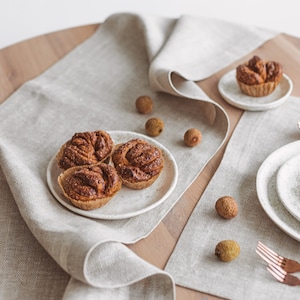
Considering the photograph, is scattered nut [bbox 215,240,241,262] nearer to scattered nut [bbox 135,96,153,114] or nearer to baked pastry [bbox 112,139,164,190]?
baked pastry [bbox 112,139,164,190]

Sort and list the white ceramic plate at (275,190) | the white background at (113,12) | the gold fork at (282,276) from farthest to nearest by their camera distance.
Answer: the white background at (113,12) < the white ceramic plate at (275,190) < the gold fork at (282,276)

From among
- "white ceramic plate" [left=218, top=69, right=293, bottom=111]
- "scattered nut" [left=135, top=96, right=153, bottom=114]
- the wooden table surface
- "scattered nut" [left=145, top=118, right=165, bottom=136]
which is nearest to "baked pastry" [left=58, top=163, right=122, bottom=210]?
the wooden table surface

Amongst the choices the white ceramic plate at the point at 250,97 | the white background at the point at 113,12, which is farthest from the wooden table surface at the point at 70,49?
the white background at the point at 113,12

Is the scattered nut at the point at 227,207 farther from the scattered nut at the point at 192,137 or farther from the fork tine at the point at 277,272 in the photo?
the scattered nut at the point at 192,137

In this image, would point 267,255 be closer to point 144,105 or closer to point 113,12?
point 144,105

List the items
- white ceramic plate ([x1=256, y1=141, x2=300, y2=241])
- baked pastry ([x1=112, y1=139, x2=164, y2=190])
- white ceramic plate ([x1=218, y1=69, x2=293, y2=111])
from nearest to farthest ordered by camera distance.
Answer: white ceramic plate ([x1=256, y1=141, x2=300, y2=241]) < baked pastry ([x1=112, y1=139, x2=164, y2=190]) < white ceramic plate ([x1=218, y1=69, x2=293, y2=111])

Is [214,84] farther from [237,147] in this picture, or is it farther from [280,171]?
[280,171]

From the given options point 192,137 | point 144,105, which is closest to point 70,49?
point 144,105
